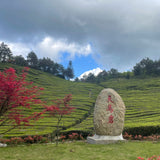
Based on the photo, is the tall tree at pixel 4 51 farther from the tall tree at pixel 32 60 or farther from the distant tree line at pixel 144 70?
the distant tree line at pixel 144 70

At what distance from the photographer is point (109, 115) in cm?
949

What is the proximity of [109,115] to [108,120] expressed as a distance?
0.28 m

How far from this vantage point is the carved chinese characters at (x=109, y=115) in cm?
932

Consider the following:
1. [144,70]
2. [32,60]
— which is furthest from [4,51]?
[144,70]

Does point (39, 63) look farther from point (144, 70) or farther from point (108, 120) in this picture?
point (108, 120)

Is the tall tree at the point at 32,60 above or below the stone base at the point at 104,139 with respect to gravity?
above

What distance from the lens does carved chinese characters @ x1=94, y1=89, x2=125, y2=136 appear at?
932 centimetres

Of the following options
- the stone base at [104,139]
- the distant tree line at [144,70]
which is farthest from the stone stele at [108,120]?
the distant tree line at [144,70]

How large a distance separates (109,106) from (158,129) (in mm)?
4953

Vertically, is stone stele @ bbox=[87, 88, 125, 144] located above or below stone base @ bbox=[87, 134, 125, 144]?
above

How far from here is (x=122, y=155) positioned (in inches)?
261

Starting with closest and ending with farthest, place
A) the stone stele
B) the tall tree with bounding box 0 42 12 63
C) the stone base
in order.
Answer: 1. the stone base
2. the stone stele
3. the tall tree with bounding box 0 42 12 63

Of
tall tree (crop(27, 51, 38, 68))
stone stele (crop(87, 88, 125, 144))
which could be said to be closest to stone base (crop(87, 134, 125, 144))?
stone stele (crop(87, 88, 125, 144))

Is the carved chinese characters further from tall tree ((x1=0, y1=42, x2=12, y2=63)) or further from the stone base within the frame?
tall tree ((x1=0, y1=42, x2=12, y2=63))
